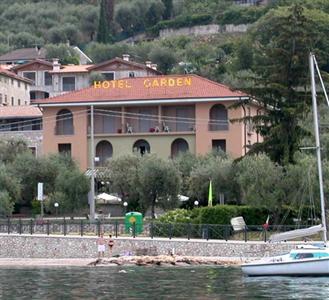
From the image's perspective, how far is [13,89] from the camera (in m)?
137

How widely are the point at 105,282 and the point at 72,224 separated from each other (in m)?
19.8

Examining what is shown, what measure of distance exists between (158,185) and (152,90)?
2314 cm

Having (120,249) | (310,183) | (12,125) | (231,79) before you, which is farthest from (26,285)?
(231,79)

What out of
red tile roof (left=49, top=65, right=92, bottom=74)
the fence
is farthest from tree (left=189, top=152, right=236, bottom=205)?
red tile roof (left=49, top=65, right=92, bottom=74)

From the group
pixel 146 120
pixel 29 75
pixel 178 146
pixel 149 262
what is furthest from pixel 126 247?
pixel 29 75

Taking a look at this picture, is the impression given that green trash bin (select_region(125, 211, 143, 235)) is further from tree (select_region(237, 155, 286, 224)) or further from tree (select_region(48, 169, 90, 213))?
tree (select_region(48, 169, 90, 213))

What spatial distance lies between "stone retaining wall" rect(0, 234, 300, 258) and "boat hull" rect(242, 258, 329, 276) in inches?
330

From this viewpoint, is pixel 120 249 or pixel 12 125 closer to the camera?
pixel 120 249

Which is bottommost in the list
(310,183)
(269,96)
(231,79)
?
(310,183)

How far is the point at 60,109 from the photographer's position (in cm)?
9938

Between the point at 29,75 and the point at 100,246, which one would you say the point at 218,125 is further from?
the point at 29,75

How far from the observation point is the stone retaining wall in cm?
5725

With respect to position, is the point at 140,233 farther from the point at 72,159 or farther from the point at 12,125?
the point at 12,125

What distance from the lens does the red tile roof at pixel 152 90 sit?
95.3 meters
